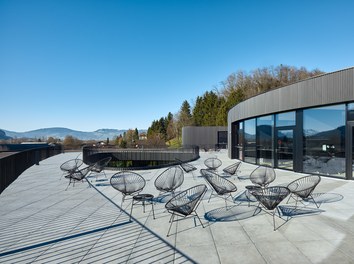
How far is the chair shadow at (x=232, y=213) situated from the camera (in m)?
4.63

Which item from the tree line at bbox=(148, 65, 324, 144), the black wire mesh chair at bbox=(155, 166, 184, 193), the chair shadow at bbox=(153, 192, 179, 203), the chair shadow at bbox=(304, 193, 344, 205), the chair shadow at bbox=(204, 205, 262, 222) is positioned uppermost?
the tree line at bbox=(148, 65, 324, 144)

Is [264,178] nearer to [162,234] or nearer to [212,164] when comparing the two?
[212,164]

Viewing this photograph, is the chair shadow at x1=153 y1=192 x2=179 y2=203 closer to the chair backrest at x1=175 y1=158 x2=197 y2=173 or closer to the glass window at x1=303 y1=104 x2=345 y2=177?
the chair backrest at x1=175 y1=158 x2=197 y2=173

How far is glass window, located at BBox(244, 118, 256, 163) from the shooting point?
13731 millimetres

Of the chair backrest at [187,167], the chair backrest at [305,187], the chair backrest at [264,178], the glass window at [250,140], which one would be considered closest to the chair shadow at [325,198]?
the chair backrest at [305,187]

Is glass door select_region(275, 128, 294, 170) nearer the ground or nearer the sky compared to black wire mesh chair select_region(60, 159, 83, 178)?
nearer the sky

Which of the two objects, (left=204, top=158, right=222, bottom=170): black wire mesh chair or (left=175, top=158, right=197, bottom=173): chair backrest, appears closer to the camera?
(left=175, top=158, right=197, bottom=173): chair backrest

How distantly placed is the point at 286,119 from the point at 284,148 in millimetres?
1503

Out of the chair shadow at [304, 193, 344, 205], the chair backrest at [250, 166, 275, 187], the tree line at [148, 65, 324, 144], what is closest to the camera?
the chair shadow at [304, 193, 344, 205]

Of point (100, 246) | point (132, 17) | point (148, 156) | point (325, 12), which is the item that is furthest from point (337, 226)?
point (148, 156)

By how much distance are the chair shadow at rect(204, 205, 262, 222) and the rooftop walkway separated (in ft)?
0.07

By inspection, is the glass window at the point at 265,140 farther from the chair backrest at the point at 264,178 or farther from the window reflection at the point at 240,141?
the chair backrest at the point at 264,178

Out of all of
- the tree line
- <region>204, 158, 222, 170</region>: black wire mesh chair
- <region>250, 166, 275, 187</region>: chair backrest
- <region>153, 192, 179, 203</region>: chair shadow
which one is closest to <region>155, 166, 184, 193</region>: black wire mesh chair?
<region>153, 192, 179, 203</region>: chair shadow

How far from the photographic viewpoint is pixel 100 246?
3398 mm
